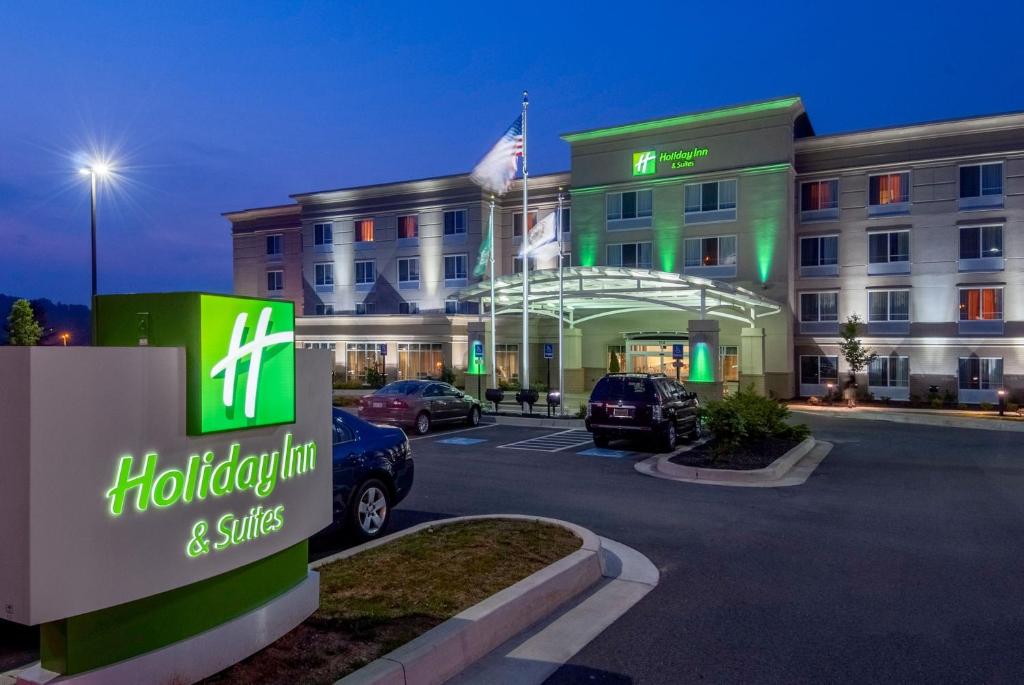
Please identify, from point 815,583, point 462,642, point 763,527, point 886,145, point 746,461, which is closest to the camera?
point 462,642

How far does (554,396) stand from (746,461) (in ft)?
35.2

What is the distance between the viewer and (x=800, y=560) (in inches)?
Result: 321

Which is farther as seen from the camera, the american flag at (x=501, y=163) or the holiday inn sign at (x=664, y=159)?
the holiday inn sign at (x=664, y=159)

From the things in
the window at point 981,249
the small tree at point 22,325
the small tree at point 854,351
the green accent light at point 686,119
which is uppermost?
the green accent light at point 686,119

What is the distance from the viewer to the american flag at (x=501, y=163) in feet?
78.7

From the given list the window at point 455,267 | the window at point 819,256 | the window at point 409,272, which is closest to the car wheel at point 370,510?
the window at point 819,256

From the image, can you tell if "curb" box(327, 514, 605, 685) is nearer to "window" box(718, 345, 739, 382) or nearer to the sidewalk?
the sidewalk

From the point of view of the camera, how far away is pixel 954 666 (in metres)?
5.36

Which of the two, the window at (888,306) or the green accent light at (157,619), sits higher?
the window at (888,306)

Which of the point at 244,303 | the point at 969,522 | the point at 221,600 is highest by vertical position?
the point at 244,303

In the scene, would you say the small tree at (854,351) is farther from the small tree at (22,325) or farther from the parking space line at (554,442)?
the small tree at (22,325)

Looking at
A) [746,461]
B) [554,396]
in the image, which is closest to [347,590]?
[746,461]

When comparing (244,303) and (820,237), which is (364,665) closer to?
(244,303)

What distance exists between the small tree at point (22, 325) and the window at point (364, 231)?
2165 centimetres
